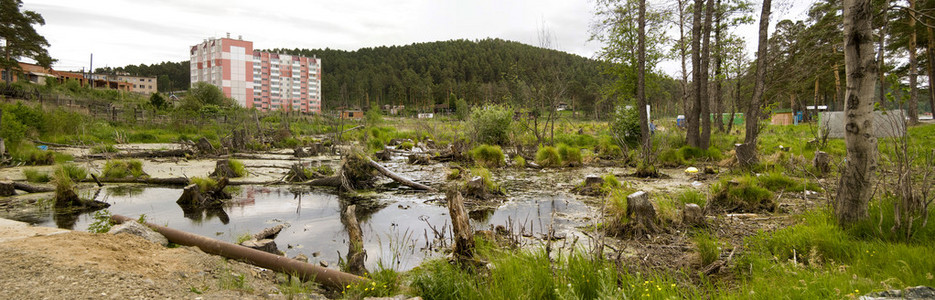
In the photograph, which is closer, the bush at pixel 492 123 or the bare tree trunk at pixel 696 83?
the bare tree trunk at pixel 696 83

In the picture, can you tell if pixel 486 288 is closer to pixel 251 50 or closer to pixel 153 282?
pixel 153 282

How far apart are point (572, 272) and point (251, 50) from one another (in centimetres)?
11060

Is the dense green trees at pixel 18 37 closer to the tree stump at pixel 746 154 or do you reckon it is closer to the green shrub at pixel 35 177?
the green shrub at pixel 35 177

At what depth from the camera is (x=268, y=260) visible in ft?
13.4

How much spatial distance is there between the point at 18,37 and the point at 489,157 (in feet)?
148

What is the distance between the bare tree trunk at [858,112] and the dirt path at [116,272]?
4555 mm

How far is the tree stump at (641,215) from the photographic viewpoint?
17.2ft

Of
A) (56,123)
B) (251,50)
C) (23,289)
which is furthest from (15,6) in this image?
(251,50)

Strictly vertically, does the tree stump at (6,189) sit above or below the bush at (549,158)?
below

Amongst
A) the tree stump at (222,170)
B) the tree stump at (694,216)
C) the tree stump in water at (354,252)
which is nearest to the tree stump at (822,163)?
the tree stump at (694,216)

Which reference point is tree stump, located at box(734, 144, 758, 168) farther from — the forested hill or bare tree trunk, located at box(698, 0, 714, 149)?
the forested hill

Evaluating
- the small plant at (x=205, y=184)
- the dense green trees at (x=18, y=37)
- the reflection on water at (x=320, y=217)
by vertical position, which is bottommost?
the reflection on water at (x=320, y=217)

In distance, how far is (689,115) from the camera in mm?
14391

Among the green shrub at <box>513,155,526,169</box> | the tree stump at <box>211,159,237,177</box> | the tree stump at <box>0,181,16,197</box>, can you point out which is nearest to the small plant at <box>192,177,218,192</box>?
the tree stump at <box>211,159,237,177</box>
